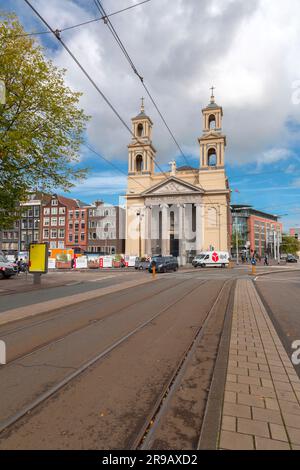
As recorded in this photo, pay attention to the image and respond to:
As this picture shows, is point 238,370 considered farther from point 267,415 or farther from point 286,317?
point 286,317

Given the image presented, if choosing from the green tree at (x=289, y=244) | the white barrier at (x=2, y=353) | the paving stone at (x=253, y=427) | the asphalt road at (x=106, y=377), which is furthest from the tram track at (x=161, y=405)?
the green tree at (x=289, y=244)

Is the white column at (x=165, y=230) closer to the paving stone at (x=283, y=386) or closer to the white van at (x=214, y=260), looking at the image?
the white van at (x=214, y=260)

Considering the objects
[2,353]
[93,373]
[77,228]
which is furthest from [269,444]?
[77,228]

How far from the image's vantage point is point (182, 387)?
391cm

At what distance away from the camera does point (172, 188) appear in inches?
2712

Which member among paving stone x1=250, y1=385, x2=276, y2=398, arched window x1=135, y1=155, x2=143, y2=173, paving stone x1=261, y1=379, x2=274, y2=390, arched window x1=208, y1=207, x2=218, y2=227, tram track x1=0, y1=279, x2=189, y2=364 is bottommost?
tram track x1=0, y1=279, x2=189, y2=364

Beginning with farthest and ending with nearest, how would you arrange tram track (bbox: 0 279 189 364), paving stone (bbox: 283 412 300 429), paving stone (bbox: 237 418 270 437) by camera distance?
tram track (bbox: 0 279 189 364) < paving stone (bbox: 283 412 300 429) < paving stone (bbox: 237 418 270 437)

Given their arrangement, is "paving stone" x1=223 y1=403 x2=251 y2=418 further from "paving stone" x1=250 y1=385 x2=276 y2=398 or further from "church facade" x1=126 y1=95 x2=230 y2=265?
"church facade" x1=126 y1=95 x2=230 y2=265

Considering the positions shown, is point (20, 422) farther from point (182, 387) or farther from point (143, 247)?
point (143, 247)

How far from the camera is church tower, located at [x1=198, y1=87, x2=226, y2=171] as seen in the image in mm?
67725

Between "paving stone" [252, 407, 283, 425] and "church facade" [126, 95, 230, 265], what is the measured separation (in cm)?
6151

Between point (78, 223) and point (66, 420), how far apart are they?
76404 millimetres

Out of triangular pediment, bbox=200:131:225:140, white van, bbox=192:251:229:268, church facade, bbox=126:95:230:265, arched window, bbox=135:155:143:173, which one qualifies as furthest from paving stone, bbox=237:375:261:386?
arched window, bbox=135:155:143:173

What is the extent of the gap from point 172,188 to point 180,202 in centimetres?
370
